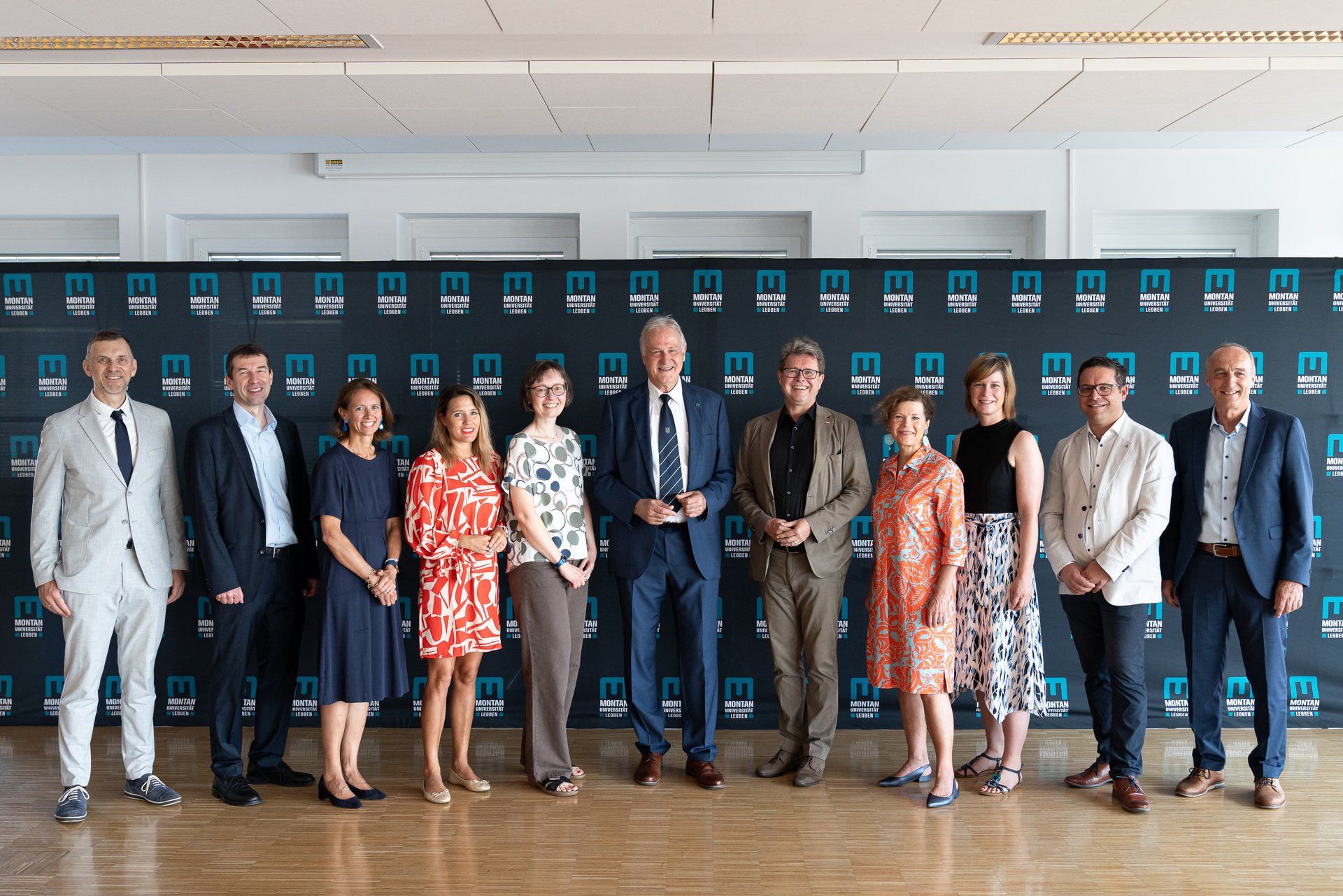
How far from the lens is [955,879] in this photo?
292 cm

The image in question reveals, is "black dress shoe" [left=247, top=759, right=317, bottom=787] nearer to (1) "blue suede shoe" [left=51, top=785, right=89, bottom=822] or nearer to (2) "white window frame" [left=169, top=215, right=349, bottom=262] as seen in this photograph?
(1) "blue suede shoe" [left=51, top=785, right=89, bottom=822]

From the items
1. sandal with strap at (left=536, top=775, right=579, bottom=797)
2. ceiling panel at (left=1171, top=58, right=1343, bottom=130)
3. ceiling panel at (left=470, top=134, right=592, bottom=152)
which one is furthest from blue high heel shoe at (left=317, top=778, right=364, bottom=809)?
ceiling panel at (left=1171, top=58, right=1343, bottom=130)

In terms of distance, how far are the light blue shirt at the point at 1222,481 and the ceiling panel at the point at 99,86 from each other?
5018mm

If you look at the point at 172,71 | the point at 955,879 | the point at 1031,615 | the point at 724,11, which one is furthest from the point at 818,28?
the point at 955,879

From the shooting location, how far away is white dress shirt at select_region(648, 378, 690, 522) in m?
3.79

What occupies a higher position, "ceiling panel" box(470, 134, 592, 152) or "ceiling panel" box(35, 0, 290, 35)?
"ceiling panel" box(470, 134, 592, 152)

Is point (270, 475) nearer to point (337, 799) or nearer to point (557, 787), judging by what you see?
point (337, 799)

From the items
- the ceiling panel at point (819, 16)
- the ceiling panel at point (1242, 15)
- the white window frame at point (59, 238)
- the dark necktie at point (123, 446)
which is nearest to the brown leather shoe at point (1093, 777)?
the ceiling panel at point (1242, 15)

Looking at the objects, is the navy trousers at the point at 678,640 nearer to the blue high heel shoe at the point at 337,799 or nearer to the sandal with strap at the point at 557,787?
the sandal with strap at the point at 557,787

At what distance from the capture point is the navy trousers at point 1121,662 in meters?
3.52

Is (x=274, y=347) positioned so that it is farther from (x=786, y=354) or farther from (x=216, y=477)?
(x=786, y=354)

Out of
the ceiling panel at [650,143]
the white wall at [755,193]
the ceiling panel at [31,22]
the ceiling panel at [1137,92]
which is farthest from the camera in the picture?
the white wall at [755,193]

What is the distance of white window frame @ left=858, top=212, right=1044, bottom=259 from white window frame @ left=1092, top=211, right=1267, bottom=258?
48cm

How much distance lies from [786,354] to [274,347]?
275 cm
